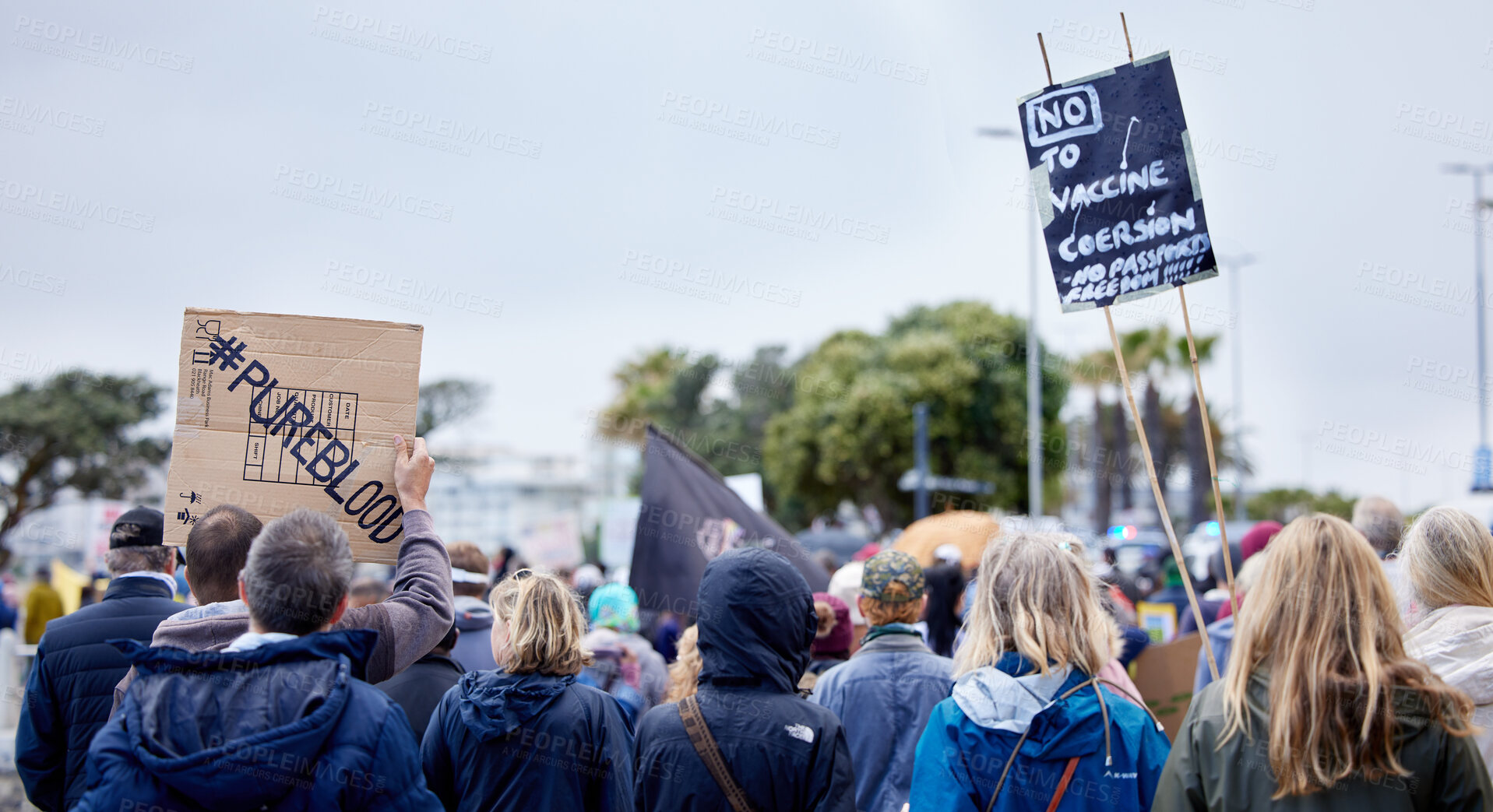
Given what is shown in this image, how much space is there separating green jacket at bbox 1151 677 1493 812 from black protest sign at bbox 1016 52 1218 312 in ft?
5.67

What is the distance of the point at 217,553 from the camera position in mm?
3150

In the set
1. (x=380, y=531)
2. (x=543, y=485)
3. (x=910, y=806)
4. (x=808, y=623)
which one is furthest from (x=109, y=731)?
(x=543, y=485)

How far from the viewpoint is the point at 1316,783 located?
2.24 metres

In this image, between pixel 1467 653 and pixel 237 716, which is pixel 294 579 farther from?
pixel 1467 653

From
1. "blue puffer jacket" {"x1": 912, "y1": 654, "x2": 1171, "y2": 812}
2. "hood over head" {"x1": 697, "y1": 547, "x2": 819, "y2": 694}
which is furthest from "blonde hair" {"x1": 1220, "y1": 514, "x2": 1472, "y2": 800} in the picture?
"hood over head" {"x1": 697, "y1": 547, "x2": 819, "y2": 694}

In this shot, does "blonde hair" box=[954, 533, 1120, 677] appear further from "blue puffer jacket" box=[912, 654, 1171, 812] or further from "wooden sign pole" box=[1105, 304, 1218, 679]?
"wooden sign pole" box=[1105, 304, 1218, 679]

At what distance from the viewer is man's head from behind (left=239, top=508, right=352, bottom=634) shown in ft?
7.61

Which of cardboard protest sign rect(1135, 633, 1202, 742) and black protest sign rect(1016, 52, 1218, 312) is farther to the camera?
cardboard protest sign rect(1135, 633, 1202, 742)

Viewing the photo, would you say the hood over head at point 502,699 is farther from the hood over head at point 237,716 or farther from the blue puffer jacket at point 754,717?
the hood over head at point 237,716

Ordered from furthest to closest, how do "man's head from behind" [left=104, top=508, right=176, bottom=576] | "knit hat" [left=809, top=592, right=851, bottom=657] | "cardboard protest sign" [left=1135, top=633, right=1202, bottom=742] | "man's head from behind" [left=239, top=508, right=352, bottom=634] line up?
"cardboard protest sign" [left=1135, top=633, right=1202, bottom=742], "knit hat" [left=809, top=592, right=851, bottom=657], "man's head from behind" [left=104, top=508, right=176, bottom=576], "man's head from behind" [left=239, top=508, right=352, bottom=634]

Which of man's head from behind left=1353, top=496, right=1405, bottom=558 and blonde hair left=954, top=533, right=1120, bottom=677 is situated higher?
man's head from behind left=1353, top=496, right=1405, bottom=558

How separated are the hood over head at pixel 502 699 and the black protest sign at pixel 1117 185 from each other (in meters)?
2.26

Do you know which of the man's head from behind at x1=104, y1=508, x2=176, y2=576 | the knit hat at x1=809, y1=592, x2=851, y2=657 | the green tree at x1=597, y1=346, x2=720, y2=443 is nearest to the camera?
the man's head from behind at x1=104, y1=508, x2=176, y2=576

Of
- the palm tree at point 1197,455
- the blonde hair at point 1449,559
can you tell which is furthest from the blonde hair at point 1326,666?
the palm tree at point 1197,455
